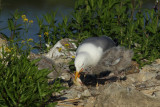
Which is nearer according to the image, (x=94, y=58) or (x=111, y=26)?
(x=94, y=58)

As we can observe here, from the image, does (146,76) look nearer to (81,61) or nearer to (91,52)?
(91,52)

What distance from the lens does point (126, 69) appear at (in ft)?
20.4

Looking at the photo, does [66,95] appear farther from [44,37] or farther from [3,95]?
[44,37]

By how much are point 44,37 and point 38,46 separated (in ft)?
0.85

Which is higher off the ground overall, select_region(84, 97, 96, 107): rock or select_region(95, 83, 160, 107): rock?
select_region(95, 83, 160, 107): rock

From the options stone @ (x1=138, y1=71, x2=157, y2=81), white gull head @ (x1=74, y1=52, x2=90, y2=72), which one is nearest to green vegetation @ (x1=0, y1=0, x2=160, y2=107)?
stone @ (x1=138, y1=71, x2=157, y2=81)

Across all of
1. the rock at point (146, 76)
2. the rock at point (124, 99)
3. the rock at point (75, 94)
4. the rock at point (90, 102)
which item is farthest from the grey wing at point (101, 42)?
the rock at point (124, 99)

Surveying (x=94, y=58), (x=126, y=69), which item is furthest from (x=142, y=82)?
(x=94, y=58)

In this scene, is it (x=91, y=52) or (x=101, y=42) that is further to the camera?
(x=101, y=42)

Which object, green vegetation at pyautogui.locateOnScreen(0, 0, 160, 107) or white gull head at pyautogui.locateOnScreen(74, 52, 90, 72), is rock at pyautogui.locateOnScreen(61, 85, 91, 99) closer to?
white gull head at pyautogui.locateOnScreen(74, 52, 90, 72)

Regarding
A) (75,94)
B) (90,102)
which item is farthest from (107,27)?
(90,102)

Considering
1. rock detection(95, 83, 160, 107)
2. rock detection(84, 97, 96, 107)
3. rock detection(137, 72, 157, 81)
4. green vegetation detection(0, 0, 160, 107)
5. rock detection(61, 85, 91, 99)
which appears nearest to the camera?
rock detection(95, 83, 160, 107)

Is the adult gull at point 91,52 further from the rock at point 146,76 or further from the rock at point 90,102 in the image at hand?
the rock at point 146,76

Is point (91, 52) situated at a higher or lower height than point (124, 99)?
higher
